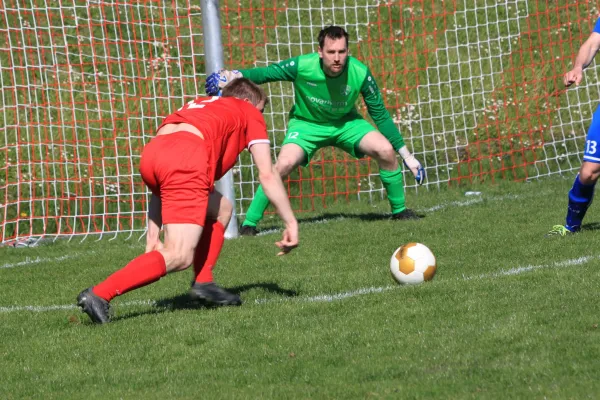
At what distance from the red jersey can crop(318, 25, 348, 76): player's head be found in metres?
3.03

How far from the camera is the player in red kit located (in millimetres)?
5773

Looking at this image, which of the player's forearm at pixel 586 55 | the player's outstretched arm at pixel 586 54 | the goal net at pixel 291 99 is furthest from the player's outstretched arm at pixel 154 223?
the goal net at pixel 291 99

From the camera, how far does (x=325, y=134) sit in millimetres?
9703

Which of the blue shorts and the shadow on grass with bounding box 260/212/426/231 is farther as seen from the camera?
the shadow on grass with bounding box 260/212/426/231

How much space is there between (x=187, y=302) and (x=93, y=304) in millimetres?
950

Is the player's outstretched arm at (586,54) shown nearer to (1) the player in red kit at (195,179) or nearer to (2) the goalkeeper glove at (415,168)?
(1) the player in red kit at (195,179)

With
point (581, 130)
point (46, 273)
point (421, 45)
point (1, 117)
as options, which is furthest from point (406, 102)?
point (46, 273)

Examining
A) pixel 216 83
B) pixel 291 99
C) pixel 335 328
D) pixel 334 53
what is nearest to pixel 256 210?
pixel 334 53

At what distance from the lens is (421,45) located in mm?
13680

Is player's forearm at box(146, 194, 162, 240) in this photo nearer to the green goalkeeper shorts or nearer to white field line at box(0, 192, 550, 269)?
white field line at box(0, 192, 550, 269)

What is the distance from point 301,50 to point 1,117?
155 inches

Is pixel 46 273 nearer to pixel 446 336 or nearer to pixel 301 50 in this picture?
pixel 446 336

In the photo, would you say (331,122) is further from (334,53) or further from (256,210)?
(256,210)

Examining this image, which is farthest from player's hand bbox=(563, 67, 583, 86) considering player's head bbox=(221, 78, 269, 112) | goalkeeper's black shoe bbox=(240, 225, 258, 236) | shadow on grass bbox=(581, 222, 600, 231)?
goalkeeper's black shoe bbox=(240, 225, 258, 236)
